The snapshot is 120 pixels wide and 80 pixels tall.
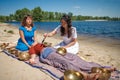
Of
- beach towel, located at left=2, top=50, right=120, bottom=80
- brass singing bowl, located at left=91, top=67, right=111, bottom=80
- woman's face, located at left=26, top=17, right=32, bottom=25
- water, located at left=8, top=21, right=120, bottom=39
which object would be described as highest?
woman's face, located at left=26, top=17, right=32, bottom=25

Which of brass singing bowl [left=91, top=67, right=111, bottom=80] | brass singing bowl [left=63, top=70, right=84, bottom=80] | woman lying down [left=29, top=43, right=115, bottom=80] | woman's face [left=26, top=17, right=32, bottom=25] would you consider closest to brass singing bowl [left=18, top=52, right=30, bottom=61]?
woman lying down [left=29, top=43, right=115, bottom=80]

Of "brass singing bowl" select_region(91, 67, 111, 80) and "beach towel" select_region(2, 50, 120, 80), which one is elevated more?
"brass singing bowl" select_region(91, 67, 111, 80)

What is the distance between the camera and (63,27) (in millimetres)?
7672

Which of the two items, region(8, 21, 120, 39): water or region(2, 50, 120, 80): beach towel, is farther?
region(8, 21, 120, 39): water

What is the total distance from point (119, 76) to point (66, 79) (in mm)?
1652

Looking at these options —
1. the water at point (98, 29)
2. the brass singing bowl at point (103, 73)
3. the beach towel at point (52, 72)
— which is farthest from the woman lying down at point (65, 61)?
the water at point (98, 29)

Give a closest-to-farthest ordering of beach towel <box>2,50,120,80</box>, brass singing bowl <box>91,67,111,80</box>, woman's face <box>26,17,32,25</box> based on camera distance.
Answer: brass singing bowl <box>91,67,111,80</box>
beach towel <box>2,50,120,80</box>
woman's face <box>26,17,32,25</box>

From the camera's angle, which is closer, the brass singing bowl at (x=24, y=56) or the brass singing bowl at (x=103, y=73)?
the brass singing bowl at (x=103, y=73)

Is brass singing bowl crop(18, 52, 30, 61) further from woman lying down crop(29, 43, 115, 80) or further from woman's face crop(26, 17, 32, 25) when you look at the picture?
woman's face crop(26, 17, 32, 25)

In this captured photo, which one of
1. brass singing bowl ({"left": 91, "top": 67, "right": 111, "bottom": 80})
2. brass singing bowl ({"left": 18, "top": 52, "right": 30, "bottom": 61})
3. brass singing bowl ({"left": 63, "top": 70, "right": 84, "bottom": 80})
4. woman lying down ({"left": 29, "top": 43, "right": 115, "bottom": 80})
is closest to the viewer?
brass singing bowl ({"left": 63, "top": 70, "right": 84, "bottom": 80})

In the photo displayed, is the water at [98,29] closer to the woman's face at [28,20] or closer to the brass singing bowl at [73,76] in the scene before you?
the woman's face at [28,20]

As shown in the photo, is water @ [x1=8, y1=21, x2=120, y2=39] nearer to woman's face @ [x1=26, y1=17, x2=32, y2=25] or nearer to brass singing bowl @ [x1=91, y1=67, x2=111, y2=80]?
woman's face @ [x1=26, y1=17, x2=32, y2=25]

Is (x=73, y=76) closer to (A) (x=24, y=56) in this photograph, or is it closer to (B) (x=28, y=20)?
(A) (x=24, y=56)

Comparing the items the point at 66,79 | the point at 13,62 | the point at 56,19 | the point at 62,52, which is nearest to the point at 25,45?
the point at 13,62
